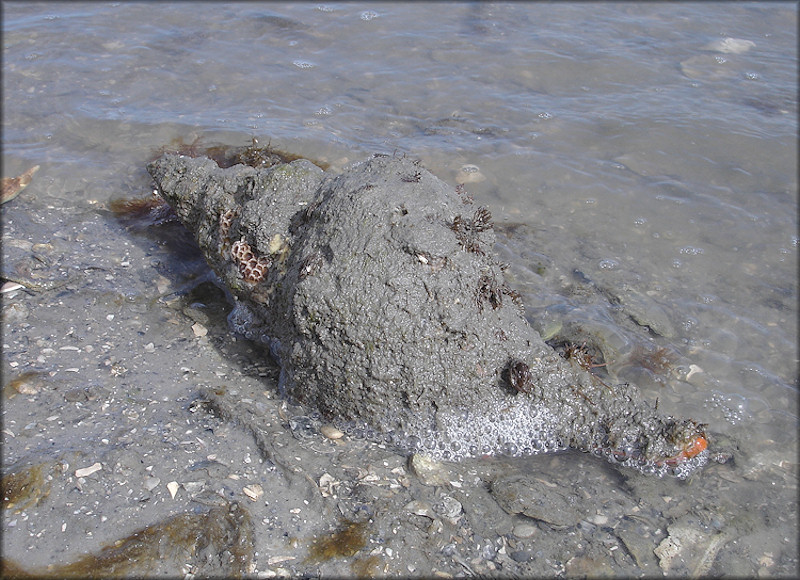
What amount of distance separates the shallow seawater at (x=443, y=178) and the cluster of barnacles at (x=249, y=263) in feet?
2.28

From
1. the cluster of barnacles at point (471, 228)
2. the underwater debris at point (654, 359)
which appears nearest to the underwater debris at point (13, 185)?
the cluster of barnacles at point (471, 228)

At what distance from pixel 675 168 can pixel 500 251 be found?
3550mm

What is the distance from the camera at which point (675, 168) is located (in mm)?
8617

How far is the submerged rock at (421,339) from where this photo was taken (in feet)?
13.4

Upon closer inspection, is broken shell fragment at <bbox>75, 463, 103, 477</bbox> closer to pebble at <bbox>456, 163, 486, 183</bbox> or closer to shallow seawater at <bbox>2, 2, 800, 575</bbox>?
shallow seawater at <bbox>2, 2, 800, 575</bbox>

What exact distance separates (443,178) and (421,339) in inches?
169

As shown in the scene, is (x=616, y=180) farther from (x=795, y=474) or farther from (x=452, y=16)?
(x=452, y=16)

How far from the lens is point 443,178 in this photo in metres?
7.96

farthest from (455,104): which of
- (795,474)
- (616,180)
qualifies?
(795,474)

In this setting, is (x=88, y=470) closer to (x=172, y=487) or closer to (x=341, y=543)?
(x=172, y=487)

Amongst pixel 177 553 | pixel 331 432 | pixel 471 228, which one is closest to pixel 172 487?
pixel 177 553

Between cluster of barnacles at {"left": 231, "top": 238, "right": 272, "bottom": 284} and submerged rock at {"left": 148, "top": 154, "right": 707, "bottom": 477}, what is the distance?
0.08 feet

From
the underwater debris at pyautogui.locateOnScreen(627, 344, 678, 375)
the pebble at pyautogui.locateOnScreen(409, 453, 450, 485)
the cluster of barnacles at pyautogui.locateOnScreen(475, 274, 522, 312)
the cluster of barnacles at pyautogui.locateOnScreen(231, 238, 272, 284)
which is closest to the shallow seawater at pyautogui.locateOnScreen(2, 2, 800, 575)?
the underwater debris at pyautogui.locateOnScreen(627, 344, 678, 375)

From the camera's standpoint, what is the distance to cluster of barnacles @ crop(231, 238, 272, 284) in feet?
15.3
